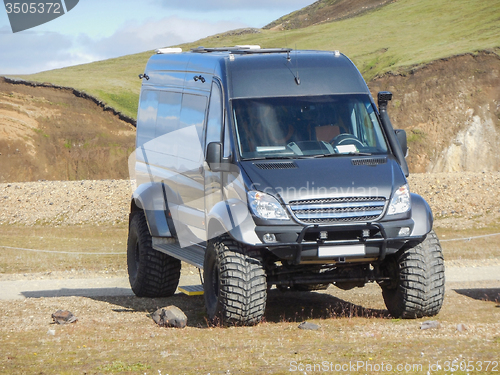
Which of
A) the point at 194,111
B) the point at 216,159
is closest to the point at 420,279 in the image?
the point at 216,159

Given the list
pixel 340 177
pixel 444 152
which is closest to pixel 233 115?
pixel 340 177

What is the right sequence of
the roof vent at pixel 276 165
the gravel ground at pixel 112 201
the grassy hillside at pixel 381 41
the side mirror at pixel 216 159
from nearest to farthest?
the roof vent at pixel 276 165 < the side mirror at pixel 216 159 < the gravel ground at pixel 112 201 < the grassy hillside at pixel 381 41

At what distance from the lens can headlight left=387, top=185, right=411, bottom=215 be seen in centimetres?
827

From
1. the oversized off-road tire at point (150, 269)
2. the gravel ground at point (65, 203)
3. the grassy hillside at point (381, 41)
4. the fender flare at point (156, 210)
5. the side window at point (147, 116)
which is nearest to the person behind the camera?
the fender flare at point (156, 210)

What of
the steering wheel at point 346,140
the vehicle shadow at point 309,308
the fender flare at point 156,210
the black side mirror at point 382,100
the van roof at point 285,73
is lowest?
the vehicle shadow at point 309,308

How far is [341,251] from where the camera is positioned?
8.12 metres

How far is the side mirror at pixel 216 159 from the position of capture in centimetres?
852

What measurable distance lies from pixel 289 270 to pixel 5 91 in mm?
47549

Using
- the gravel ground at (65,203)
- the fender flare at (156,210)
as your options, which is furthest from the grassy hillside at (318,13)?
the fender flare at (156,210)

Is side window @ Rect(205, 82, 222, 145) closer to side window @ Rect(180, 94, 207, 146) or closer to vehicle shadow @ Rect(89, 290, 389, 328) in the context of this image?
side window @ Rect(180, 94, 207, 146)

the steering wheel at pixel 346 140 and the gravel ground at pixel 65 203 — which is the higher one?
the steering wheel at pixel 346 140

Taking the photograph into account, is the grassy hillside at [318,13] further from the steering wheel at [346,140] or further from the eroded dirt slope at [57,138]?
the steering wheel at [346,140]

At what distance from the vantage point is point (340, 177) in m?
8.20

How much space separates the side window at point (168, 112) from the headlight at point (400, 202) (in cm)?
378
